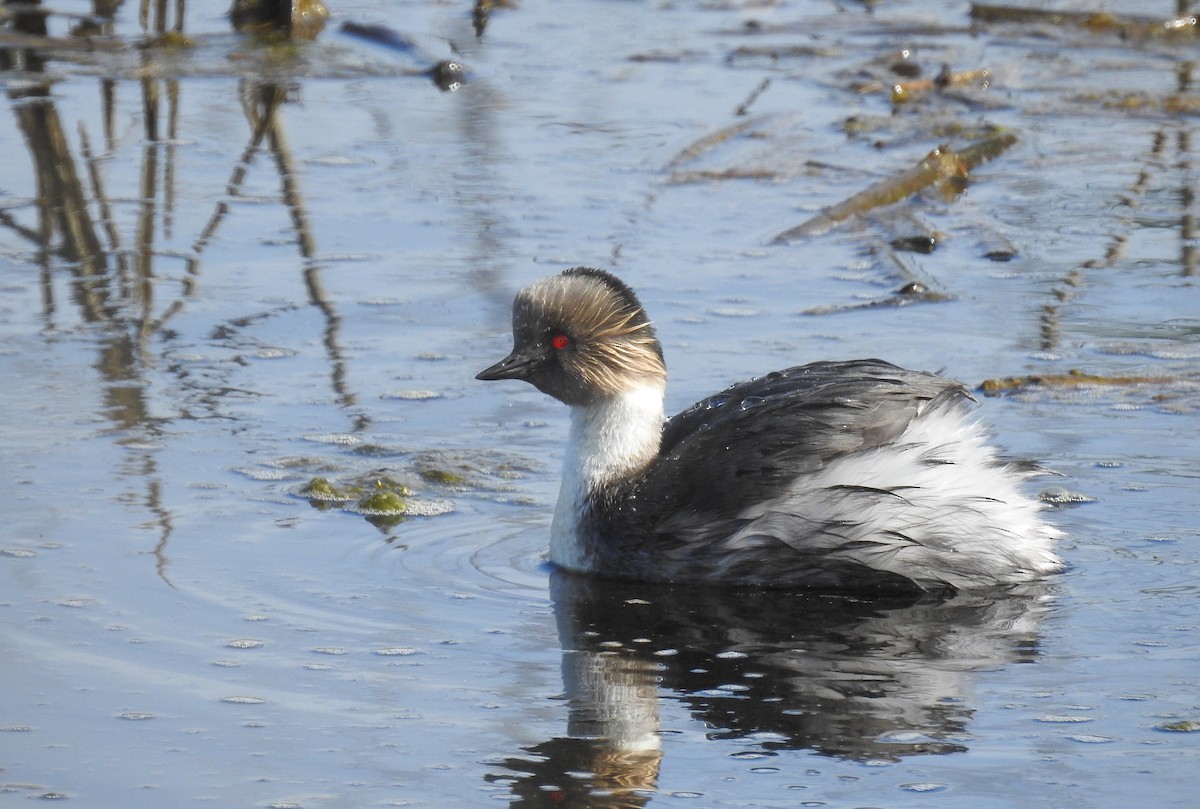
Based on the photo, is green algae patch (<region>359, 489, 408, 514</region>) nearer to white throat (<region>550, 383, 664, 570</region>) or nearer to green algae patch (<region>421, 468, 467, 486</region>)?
green algae patch (<region>421, 468, 467, 486</region>)

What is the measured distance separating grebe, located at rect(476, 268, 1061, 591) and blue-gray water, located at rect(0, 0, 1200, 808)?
0.14 m

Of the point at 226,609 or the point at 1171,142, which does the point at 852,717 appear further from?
the point at 1171,142

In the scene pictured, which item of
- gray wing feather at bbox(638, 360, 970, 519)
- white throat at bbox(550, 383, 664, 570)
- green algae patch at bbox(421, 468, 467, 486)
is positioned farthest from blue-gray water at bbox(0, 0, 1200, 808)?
gray wing feather at bbox(638, 360, 970, 519)

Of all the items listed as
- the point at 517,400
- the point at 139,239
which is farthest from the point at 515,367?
the point at 139,239

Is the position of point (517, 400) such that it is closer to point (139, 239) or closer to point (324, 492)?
point (324, 492)

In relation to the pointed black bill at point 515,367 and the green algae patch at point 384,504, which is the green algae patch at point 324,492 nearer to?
the green algae patch at point 384,504

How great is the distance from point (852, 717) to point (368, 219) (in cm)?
492

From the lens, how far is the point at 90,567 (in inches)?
212

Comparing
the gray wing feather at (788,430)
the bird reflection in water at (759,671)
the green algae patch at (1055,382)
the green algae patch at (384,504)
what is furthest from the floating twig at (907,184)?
the bird reflection in water at (759,671)

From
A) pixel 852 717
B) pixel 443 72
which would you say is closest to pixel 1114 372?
pixel 852 717

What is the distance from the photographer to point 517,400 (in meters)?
7.05

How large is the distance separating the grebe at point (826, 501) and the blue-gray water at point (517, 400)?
0.14 meters

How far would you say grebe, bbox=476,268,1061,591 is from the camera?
5.54m

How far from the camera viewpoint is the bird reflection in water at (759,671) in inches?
→ 171
